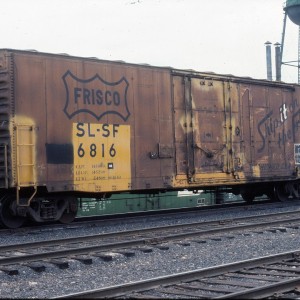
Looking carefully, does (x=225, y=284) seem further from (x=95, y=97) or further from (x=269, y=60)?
(x=269, y=60)

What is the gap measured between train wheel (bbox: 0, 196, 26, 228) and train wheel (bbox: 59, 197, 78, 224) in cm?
112

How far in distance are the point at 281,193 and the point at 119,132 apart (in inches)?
→ 292

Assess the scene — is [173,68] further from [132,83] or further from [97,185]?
[97,185]

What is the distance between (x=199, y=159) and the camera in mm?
15430

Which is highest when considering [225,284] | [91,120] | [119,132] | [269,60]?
[269,60]

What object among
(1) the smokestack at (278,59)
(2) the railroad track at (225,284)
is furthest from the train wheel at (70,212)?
(1) the smokestack at (278,59)

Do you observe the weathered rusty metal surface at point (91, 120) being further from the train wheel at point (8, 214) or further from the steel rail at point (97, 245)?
the steel rail at point (97, 245)

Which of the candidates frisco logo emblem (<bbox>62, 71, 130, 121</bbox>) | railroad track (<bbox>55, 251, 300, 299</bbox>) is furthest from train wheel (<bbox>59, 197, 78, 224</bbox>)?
railroad track (<bbox>55, 251, 300, 299</bbox>)

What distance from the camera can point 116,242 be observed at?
33.5 ft

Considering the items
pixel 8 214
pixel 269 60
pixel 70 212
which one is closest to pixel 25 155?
pixel 8 214

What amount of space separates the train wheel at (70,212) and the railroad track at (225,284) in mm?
6137

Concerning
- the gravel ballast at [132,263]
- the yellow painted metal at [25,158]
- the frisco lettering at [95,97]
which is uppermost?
the frisco lettering at [95,97]

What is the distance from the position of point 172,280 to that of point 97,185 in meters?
6.49

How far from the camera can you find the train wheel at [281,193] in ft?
61.8
